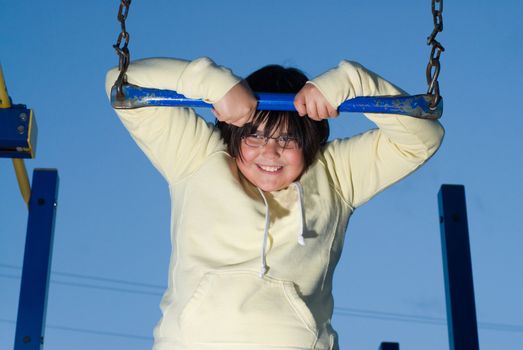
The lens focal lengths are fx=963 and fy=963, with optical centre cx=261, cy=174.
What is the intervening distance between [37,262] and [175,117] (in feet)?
2.39

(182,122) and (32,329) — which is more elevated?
(182,122)

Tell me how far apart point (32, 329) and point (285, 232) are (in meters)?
0.81

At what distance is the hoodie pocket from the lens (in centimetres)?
180

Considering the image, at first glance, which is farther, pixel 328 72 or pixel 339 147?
pixel 339 147

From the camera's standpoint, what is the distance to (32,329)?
2383 mm

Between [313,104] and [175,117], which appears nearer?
[313,104]

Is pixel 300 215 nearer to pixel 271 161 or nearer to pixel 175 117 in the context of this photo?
pixel 271 161

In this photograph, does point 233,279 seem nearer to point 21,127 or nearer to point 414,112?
point 414,112

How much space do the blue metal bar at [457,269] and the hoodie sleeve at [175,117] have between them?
83cm

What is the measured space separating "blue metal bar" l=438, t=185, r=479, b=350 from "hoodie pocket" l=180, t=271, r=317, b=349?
74cm

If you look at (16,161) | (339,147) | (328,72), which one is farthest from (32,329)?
(328,72)

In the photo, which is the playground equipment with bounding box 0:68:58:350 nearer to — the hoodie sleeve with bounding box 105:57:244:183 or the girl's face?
the hoodie sleeve with bounding box 105:57:244:183

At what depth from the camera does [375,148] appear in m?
2.05

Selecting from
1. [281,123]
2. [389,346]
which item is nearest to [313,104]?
[281,123]
